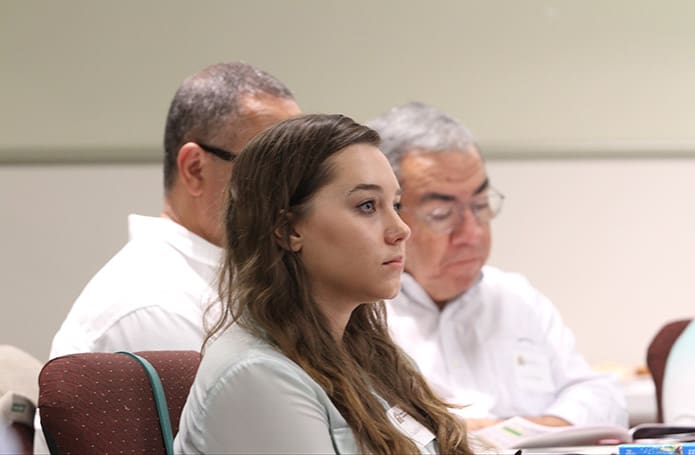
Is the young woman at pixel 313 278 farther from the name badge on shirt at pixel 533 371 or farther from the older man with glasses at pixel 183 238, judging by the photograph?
the name badge on shirt at pixel 533 371

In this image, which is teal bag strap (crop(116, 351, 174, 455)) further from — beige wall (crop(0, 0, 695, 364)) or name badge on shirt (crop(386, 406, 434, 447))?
beige wall (crop(0, 0, 695, 364))

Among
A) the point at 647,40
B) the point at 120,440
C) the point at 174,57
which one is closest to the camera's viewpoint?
the point at 120,440

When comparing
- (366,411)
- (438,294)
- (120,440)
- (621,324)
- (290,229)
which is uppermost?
(290,229)

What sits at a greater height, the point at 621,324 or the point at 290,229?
the point at 290,229

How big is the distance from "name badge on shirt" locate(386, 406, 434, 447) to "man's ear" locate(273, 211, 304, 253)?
29 centimetres

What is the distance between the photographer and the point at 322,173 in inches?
64.4

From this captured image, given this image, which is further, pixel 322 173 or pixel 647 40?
pixel 647 40

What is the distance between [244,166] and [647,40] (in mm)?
3163

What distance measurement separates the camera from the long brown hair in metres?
1.58

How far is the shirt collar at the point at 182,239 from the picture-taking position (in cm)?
252

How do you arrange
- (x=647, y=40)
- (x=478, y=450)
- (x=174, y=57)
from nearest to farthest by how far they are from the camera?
1. (x=478, y=450)
2. (x=174, y=57)
3. (x=647, y=40)

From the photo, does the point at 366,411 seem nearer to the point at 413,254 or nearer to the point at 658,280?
the point at 413,254

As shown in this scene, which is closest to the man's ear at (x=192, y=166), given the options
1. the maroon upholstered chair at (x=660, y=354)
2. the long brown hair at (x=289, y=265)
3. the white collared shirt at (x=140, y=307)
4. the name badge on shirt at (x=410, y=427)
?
the white collared shirt at (x=140, y=307)

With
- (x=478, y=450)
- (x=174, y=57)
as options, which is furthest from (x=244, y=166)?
(x=174, y=57)
